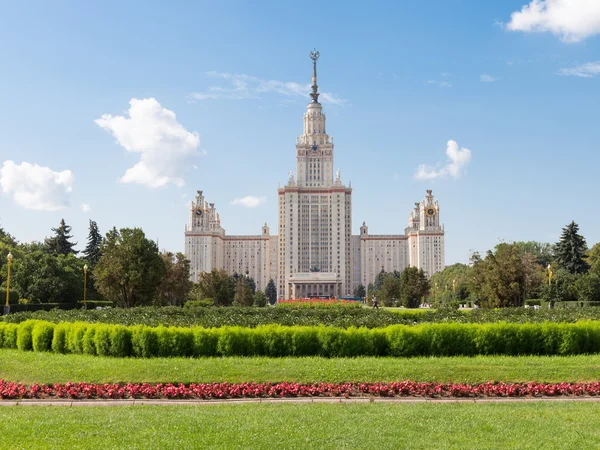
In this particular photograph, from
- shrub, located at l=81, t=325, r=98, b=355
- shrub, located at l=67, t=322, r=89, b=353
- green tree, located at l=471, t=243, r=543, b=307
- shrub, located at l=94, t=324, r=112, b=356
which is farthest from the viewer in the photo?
Answer: green tree, located at l=471, t=243, r=543, b=307

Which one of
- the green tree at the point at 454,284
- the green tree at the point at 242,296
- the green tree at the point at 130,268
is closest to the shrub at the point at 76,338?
the green tree at the point at 130,268

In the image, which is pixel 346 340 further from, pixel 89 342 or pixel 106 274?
Answer: pixel 106 274

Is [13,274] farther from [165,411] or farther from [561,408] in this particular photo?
[561,408]

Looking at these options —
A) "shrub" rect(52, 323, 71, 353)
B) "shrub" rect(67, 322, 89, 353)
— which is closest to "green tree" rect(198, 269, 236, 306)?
"shrub" rect(52, 323, 71, 353)

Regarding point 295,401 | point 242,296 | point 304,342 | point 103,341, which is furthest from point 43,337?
point 242,296

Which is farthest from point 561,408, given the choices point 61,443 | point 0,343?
point 0,343

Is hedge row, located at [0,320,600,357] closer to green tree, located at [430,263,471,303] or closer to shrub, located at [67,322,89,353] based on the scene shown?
shrub, located at [67,322,89,353]

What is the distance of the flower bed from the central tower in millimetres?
121679

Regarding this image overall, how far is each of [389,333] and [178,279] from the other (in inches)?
1687

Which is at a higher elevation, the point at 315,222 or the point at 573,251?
the point at 315,222

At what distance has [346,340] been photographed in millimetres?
16094

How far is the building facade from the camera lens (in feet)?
449

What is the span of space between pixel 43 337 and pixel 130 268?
21337 millimetres

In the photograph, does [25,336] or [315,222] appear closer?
[25,336]
